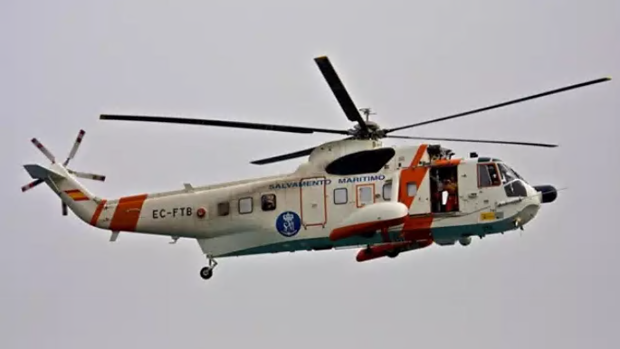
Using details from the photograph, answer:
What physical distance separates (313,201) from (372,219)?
2.01 m

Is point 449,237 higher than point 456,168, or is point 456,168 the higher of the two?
point 456,168

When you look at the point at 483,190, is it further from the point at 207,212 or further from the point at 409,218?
the point at 207,212

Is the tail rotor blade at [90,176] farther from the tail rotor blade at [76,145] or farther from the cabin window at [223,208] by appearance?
the cabin window at [223,208]

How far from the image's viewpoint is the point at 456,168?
24656 mm

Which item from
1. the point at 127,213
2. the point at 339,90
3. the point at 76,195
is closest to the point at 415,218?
the point at 339,90

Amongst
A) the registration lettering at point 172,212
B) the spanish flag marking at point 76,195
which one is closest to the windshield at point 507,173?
the registration lettering at point 172,212

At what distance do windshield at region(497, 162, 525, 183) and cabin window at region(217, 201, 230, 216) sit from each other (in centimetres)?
644

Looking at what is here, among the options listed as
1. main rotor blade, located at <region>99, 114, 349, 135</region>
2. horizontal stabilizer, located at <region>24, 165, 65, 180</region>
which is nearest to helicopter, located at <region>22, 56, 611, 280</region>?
main rotor blade, located at <region>99, 114, 349, 135</region>

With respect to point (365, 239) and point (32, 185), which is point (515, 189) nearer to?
point (365, 239)

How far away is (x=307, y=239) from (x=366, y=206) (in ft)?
5.77

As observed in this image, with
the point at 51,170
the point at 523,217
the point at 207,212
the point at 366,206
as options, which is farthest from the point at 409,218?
the point at 51,170

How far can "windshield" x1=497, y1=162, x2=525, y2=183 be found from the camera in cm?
2455

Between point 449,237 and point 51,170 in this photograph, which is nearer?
point 449,237

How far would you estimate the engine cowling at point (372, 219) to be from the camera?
78.1 feet
